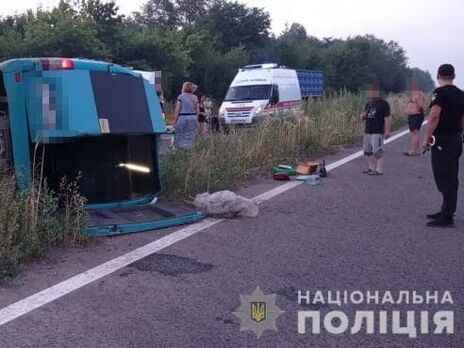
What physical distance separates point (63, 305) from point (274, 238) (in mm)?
2548

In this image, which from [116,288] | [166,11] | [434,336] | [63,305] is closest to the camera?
[434,336]

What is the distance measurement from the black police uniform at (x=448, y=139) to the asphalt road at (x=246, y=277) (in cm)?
43

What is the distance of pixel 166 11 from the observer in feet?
219

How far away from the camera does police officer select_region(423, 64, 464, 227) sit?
691cm

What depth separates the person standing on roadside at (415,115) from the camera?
14.0 metres

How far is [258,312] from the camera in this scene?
14.5 feet

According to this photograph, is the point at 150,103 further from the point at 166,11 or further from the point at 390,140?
the point at 166,11

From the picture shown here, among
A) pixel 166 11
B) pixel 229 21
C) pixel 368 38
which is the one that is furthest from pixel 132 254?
pixel 368 38

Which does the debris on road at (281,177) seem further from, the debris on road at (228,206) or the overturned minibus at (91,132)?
the overturned minibus at (91,132)

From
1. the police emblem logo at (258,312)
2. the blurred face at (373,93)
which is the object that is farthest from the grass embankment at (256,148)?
the police emblem logo at (258,312)

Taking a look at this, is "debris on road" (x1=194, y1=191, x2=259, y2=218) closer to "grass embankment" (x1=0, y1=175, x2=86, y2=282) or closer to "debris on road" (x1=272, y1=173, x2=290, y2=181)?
"grass embankment" (x1=0, y1=175, x2=86, y2=282)

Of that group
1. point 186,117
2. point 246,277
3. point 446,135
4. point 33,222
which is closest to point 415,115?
point 186,117

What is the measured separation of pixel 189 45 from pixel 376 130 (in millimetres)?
31285

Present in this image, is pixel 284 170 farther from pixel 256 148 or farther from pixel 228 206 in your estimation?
pixel 228 206
